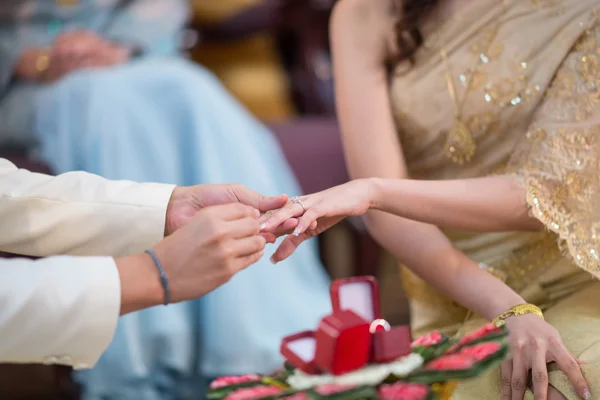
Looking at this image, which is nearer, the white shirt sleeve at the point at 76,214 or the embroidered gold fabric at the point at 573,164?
the white shirt sleeve at the point at 76,214

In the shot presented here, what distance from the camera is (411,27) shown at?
3.69 feet

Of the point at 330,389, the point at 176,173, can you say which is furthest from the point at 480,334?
the point at 176,173

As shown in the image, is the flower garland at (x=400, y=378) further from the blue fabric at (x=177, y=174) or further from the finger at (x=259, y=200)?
the blue fabric at (x=177, y=174)

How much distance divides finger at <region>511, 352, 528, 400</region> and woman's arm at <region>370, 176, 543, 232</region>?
204 mm

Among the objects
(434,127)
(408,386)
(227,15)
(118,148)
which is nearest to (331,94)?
(227,15)

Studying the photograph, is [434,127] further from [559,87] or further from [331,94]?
[331,94]

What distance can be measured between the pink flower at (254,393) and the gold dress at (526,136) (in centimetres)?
34

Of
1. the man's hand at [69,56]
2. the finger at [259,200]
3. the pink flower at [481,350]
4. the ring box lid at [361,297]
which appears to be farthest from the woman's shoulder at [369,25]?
the man's hand at [69,56]

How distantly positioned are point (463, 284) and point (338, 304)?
0.34 metres

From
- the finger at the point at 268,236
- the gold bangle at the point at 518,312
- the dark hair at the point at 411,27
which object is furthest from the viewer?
the dark hair at the point at 411,27

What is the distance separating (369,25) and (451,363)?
2.21 ft

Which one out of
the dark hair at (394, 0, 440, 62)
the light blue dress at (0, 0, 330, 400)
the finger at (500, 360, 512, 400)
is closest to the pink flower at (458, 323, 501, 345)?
the finger at (500, 360, 512, 400)

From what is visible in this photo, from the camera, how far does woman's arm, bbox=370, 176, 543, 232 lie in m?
0.96

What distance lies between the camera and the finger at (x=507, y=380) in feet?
2.88
